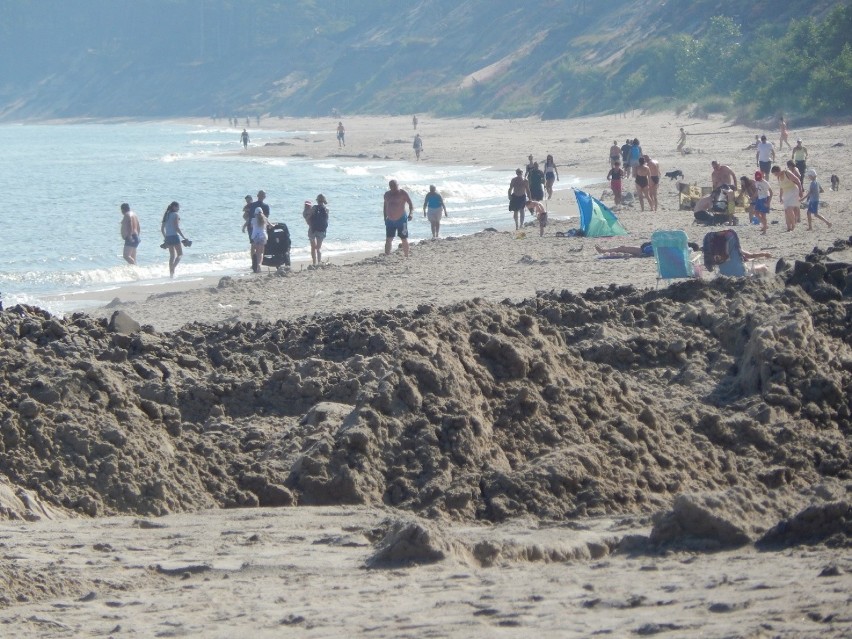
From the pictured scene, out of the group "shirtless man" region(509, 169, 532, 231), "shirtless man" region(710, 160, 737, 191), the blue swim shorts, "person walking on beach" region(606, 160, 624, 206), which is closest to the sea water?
"person walking on beach" region(606, 160, 624, 206)

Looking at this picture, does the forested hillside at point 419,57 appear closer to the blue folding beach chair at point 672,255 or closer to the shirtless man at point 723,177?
the shirtless man at point 723,177

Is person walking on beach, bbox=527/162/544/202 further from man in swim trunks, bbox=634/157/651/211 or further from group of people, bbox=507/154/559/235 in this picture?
man in swim trunks, bbox=634/157/651/211

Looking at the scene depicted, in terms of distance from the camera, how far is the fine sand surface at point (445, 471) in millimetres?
4688

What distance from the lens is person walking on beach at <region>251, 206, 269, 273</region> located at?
18.2 meters

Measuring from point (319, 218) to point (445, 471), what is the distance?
41.4 feet

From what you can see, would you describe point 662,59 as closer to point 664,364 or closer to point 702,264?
point 702,264

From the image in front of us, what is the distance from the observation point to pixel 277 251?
18688mm

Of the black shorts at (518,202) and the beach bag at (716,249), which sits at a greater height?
the black shorts at (518,202)

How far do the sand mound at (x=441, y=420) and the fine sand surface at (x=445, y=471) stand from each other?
0.02 meters

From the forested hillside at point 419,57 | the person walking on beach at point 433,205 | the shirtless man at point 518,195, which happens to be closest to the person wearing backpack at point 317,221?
the person walking on beach at point 433,205

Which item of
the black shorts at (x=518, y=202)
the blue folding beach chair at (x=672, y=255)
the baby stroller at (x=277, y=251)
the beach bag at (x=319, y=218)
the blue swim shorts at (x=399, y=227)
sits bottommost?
the blue folding beach chair at (x=672, y=255)

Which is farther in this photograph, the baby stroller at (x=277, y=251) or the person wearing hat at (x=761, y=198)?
the baby stroller at (x=277, y=251)

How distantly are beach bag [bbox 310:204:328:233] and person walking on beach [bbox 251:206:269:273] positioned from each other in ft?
2.47

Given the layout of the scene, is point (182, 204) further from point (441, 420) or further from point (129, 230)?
point (441, 420)
